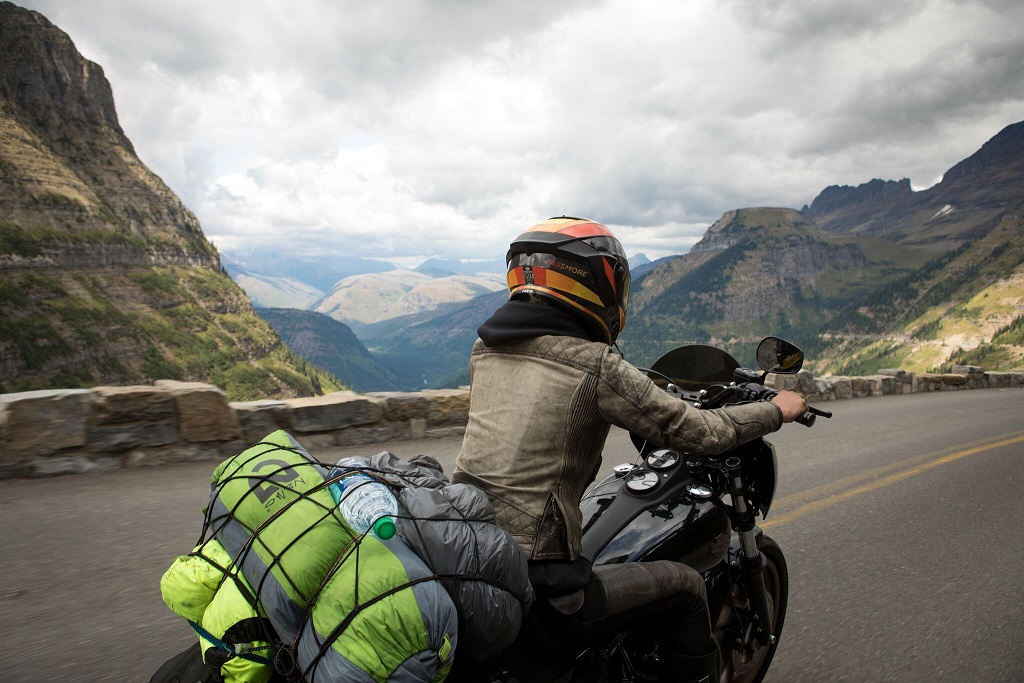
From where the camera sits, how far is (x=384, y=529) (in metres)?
1.34

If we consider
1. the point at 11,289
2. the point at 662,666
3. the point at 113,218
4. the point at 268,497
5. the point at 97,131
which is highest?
the point at 97,131

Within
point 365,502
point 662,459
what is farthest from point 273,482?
point 662,459

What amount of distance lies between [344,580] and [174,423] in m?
5.51

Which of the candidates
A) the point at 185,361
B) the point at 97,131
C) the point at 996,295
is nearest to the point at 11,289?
the point at 185,361

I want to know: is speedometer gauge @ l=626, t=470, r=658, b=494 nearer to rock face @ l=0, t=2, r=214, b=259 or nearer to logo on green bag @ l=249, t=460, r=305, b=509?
logo on green bag @ l=249, t=460, r=305, b=509

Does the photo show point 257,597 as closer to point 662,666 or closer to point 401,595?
point 401,595

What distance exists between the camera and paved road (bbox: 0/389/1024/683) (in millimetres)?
2990

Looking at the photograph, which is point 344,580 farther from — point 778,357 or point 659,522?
point 778,357

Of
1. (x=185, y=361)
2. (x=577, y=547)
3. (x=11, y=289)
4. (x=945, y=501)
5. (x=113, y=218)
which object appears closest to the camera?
(x=577, y=547)

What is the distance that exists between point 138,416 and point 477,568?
5.52 m

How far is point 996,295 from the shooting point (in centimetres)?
18325

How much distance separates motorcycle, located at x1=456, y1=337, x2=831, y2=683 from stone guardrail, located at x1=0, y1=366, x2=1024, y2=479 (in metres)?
4.93

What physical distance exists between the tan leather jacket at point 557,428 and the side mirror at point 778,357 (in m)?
0.57

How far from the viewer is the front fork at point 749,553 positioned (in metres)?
2.34
